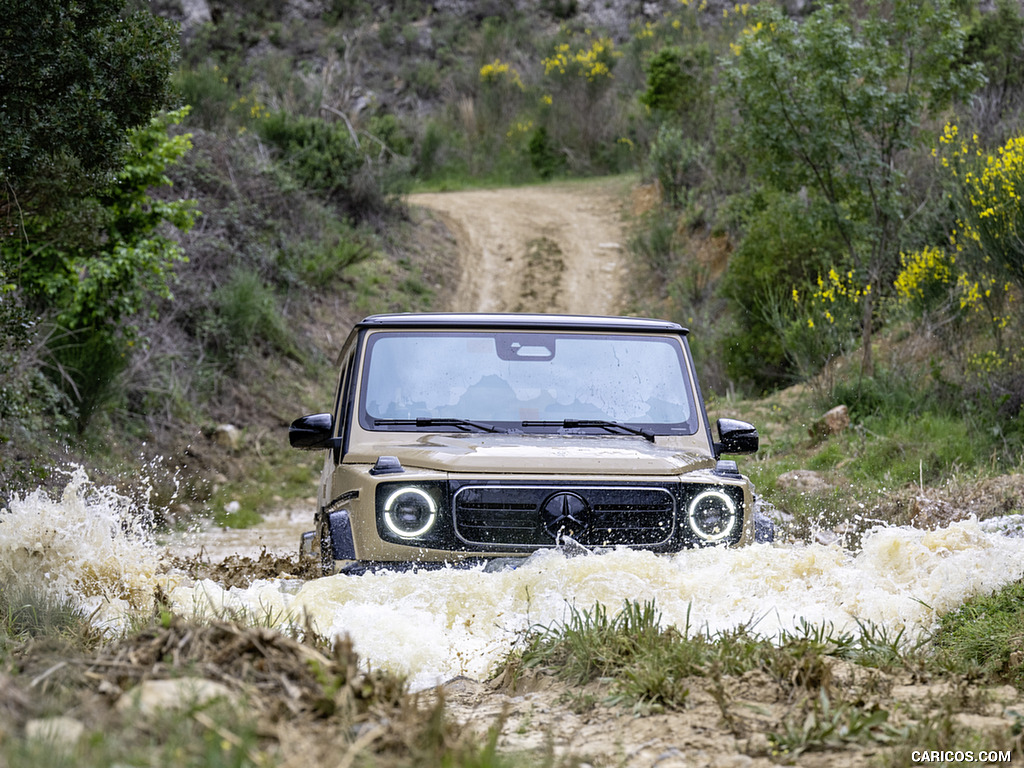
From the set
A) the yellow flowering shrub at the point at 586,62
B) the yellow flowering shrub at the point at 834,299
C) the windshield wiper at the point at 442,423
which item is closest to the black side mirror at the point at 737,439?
the windshield wiper at the point at 442,423

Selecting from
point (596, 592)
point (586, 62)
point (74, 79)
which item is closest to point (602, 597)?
point (596, 592)

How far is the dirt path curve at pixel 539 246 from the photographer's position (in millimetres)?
18203

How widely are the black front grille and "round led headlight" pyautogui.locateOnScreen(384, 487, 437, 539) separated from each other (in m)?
0.12

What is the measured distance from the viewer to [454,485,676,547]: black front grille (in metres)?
4.14

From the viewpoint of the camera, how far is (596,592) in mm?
3891

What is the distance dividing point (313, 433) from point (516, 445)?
1115mm

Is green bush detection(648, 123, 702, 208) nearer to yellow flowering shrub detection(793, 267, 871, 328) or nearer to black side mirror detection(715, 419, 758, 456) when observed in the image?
yellow flowering shrub detection(793, 267, 871, 328)

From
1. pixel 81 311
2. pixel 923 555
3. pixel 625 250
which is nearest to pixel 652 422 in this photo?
pixel 923 555

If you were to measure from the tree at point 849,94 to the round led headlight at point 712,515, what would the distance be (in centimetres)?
Answer: 765

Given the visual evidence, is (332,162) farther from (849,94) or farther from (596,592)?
(596,592)

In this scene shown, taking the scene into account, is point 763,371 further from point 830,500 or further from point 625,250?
point 625,250

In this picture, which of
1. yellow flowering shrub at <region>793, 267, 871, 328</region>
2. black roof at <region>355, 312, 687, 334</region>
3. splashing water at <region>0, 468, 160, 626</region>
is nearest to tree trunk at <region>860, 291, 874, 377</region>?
yellow flowering shrub at <region>793, 267, 871, 328</region>

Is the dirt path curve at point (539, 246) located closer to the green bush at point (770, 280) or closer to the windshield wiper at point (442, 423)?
the green bush at point (770, 280)

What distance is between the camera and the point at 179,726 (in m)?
2.06
